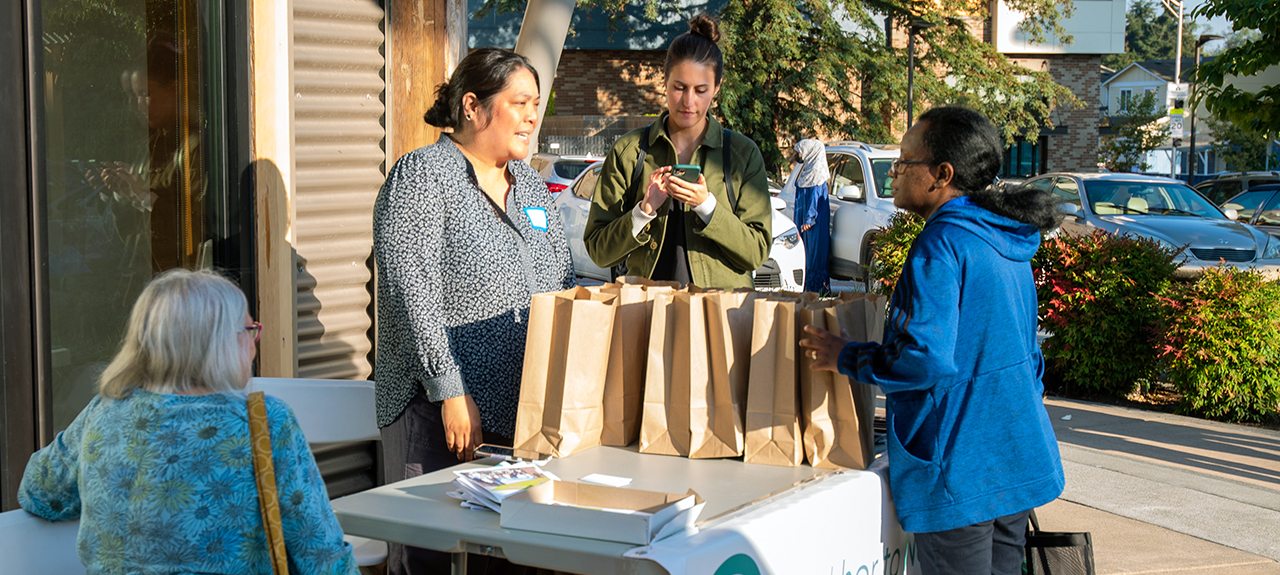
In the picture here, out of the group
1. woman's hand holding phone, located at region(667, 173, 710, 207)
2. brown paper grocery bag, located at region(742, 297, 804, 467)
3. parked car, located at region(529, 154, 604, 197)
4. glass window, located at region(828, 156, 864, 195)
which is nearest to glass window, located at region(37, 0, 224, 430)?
woman's hand holding phone, located at region(667, 173, 710, 207)

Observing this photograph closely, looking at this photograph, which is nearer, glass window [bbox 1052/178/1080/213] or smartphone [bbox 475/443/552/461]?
smartphone [bbox 475/443/552/461]

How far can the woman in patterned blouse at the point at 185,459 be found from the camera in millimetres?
1899

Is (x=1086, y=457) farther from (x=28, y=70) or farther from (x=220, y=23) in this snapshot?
(x=28, y=70)

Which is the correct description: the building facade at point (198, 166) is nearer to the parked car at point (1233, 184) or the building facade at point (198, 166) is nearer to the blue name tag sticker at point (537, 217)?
the blue name tag sticker at point (537, 217)

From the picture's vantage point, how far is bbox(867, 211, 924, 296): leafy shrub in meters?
9.66

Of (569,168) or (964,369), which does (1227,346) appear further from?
(569,168)

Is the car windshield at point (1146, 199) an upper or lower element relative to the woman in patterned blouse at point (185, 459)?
upper

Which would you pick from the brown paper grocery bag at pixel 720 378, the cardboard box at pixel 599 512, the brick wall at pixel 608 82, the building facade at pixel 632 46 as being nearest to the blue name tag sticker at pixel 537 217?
the brown paper grocery bag at pixel 720 378

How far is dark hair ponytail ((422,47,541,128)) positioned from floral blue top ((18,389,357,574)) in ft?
4.19

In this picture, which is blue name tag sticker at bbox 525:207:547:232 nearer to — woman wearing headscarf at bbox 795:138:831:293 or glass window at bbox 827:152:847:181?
woman wearing headscarf at bbox 795:138:831:293

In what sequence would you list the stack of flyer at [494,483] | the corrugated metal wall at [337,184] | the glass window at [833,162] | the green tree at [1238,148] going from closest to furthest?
the stack of flyer at [494,483], the corrugated metal wall at [337,184], the glass window at [833,162], the green tree at [1238,148]

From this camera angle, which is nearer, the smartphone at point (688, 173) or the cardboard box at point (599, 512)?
the cardboard box at point (599, 512)

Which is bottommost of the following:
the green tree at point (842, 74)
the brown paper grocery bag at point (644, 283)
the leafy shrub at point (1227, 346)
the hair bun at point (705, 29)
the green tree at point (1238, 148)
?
the leafy shrub at point (1227, 346)

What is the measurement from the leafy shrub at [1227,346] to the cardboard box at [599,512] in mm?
6499
